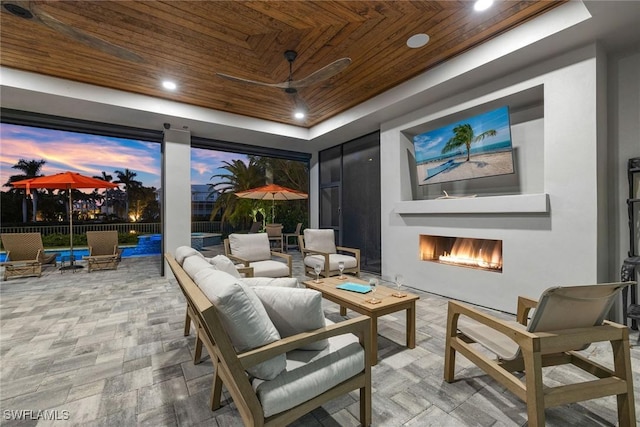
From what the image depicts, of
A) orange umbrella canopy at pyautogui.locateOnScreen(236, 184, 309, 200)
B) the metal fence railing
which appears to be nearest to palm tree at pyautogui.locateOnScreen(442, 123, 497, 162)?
orange umbrella canopy at pyautogui.locateOnScreen(236, 184, 309, 200)

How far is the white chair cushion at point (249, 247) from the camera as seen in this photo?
4.43 meters

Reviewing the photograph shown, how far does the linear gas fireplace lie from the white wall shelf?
49cm

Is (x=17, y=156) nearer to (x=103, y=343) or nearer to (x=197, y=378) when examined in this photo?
(x=103, y=343)

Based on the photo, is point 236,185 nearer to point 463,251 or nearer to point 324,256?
point 324,256

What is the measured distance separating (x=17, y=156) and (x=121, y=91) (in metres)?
6.67

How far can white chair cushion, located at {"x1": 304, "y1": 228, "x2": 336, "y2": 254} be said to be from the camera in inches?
202

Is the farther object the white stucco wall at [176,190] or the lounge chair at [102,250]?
the lounge chair at [102,250]

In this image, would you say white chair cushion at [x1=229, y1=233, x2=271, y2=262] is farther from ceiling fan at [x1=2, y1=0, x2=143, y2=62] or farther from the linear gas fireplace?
ceiling fan at [x1=2, y1=0, x2=143, y2=62]

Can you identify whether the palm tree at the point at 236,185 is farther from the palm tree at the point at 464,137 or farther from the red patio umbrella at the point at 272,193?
the palm tree at the point at 464,137

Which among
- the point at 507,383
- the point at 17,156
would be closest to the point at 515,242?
the point at 507,383

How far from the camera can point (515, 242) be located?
3.28m

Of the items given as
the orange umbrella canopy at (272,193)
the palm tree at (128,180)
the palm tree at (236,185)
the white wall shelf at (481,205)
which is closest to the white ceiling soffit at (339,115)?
the orange umbrella canopy at (272,193)

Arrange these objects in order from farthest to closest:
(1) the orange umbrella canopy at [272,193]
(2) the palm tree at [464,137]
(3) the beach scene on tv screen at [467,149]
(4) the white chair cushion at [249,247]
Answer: (1) the orange umbrella canopy at [272,193], (4) the white chair cushion at [249,247], (2) the palm tree at [464,137], (3) the beach scene on tv screen at [467,149]

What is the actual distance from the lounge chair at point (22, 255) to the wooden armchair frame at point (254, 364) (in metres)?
5.67
